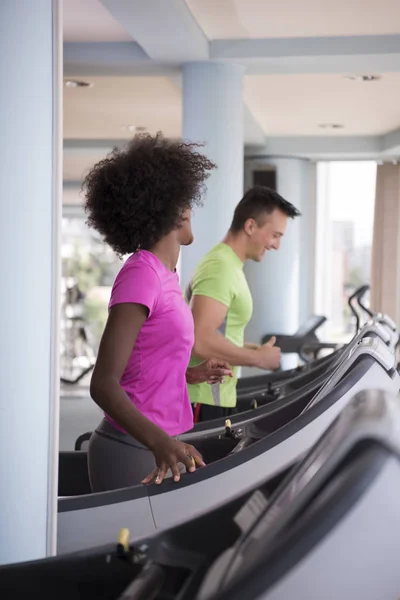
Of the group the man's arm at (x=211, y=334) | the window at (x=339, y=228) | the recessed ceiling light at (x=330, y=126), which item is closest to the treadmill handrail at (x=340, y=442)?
the man's arm at (x=211, y=334)

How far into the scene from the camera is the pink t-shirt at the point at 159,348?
5.44ft

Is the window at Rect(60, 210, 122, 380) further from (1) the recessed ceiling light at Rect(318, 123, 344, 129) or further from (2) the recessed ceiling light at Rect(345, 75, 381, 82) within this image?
(2) the recessed ceiling light at Rect(345, 75, 381, 82)

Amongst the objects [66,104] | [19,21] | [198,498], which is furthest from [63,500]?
[66,104]

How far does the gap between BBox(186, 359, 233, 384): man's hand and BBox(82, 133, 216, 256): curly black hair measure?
490 mm

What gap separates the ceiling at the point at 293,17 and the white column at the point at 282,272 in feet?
12.2

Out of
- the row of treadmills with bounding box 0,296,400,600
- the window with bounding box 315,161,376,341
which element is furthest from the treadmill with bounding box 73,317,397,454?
the window with bounding box 315,161,376,341

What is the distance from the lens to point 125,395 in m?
1.51

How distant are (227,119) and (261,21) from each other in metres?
0.57

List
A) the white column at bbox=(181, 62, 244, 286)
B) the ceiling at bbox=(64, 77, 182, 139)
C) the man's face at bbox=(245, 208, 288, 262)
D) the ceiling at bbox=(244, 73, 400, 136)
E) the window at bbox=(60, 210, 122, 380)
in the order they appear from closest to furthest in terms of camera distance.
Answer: the man's face at bbox=(245, 208, 288, 262) < the white column at bbox=(181, 62, 244, 286) < the ceiling at bbox=(244, 73, 400, 136) < the ceiling at bbox=(64, 77, 182, 139) < the window at bbox=(60, 210, 122, 380)

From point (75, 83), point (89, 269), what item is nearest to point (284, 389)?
point (75, 83)

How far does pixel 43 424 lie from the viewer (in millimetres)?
1304

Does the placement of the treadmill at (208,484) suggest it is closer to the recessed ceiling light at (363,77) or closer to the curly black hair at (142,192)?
the curly black hair at (142,192)

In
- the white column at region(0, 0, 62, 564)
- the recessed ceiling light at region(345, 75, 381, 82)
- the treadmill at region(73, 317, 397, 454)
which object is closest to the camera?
the white column at region(0, 0, 62, 564)

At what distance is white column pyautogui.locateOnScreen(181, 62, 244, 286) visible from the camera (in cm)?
476
